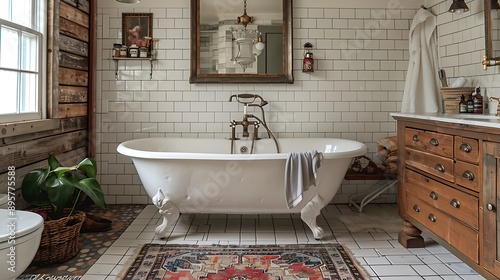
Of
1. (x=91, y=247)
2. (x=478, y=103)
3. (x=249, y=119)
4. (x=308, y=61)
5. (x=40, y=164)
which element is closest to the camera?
(x=91, y=247)

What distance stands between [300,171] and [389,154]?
1228mm

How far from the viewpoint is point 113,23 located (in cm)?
401

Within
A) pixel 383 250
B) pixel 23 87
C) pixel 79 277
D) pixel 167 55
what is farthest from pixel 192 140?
pixel 383 250

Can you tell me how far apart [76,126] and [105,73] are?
0.66m

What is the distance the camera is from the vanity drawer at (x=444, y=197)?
83.6 inches

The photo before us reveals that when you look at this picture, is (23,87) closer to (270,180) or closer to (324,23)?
(270,180)

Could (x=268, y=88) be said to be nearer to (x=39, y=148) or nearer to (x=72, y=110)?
(x=72, y=110)

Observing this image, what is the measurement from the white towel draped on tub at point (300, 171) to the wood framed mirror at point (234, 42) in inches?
54.2

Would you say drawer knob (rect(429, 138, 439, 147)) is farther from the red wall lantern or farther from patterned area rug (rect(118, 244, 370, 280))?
the red wall lantern

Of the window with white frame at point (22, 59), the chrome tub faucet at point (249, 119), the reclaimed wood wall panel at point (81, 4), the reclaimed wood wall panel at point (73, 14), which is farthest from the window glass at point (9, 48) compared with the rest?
the chrome tub faucet at point (249, 119)

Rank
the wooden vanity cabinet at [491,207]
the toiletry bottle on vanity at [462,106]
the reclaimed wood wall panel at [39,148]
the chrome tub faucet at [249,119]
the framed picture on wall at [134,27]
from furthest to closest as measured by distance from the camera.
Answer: the framed picture on wall at [134,27] → the chrome tub faucet at [249,119] → the toiletry bottle on vanity at [462,106] → the reclaimed wood wall panel at [39,148] → the wooden vanity cabinet at [491,207]

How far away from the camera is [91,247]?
286 centimetres

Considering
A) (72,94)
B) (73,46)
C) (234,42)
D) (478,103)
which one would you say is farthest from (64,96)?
(478,103)

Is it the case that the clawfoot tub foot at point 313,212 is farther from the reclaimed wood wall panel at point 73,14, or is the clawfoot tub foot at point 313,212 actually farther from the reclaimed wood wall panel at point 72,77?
the reclaimed wood wall panel at point 73,14
